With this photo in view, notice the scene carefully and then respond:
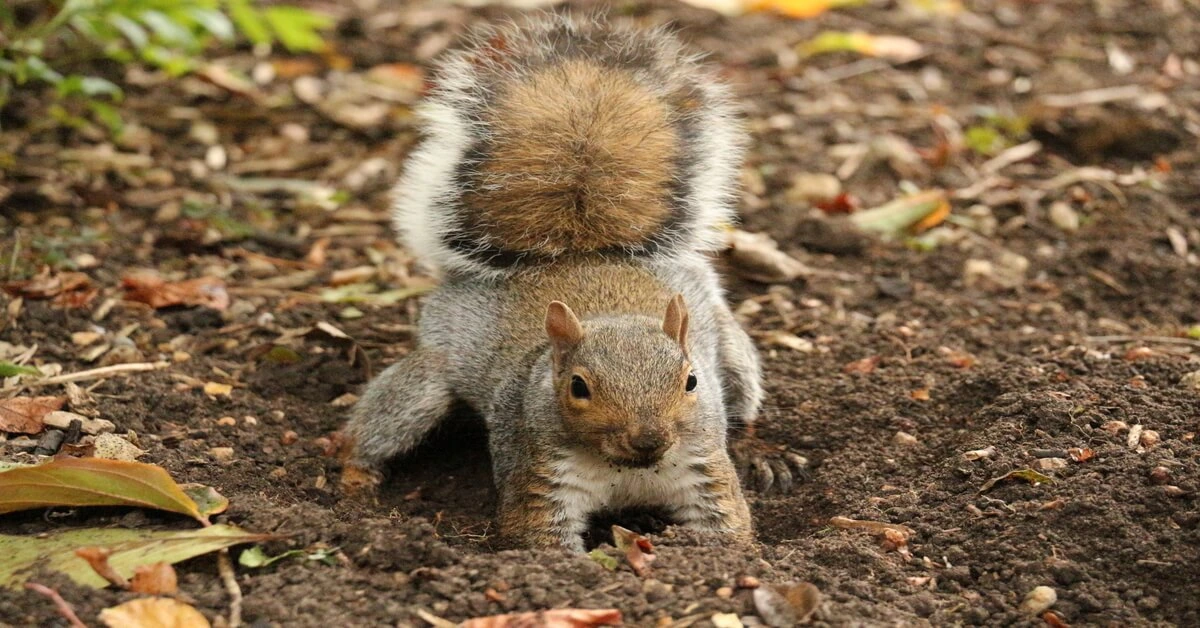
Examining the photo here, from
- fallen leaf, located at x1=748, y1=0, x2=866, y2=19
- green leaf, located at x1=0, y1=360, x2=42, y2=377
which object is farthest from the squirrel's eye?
fallen leaf, located at x1=748, y1=0, x2=866, y2=19

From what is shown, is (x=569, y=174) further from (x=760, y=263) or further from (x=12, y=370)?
(x=12, y=370)

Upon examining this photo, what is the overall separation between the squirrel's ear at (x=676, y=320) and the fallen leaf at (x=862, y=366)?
113cm

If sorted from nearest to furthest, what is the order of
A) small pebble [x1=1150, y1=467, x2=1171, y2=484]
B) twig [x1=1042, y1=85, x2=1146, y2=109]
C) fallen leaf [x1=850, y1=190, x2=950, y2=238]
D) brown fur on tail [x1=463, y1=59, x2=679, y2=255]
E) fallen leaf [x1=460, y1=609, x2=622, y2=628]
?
fallen leaf [x1=460, y1=609, x2=622, y2=628] → small pebble [x1=1150, y1=467, x2=1171, y2=484] → brown fur on tail [x1=463, y1=59, x2=679, y2=255] → fallen leaf [x1=850, y1=190, x2=950, y2=238] → twig [x1=1042, y1=85, x2=1146, y2=109]

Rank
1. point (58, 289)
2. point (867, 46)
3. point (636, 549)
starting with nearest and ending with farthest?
1. point (636, 549)
2. point (58, 289)
3. point (867, 46)

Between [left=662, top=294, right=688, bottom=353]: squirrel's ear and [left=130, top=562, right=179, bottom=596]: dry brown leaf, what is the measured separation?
145 centimetres

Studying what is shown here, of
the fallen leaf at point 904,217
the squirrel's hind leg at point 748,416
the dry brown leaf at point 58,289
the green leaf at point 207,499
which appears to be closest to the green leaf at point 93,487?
the green leaf at point 207,499

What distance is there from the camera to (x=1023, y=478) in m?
3.64

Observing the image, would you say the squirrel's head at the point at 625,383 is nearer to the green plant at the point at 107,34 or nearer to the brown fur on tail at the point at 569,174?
the brown fur on tail at the point at 569,174

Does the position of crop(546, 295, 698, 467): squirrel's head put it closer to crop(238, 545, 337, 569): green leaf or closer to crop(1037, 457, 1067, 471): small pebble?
crop(238, 545, 337, 569): green leaf

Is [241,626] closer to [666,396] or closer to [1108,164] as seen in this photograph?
[666,396]

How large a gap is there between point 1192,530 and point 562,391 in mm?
1636

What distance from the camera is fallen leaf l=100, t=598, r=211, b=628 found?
9.24ft

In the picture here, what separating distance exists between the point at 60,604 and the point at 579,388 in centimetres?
137

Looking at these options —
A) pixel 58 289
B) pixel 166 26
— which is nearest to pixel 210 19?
pixel 166 26
